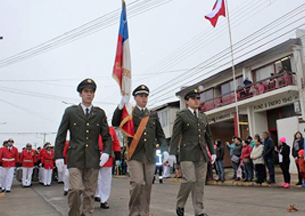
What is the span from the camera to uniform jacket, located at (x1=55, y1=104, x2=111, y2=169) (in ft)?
14.5

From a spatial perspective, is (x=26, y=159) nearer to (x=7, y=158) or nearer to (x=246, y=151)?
(x=7, y=158)

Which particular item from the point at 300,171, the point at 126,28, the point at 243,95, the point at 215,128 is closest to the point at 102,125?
the point at 126,28

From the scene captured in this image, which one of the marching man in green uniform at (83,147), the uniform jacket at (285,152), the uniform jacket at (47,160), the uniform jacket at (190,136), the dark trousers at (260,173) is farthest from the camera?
the uniform jacket at (47,160)

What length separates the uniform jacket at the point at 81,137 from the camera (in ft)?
14.5

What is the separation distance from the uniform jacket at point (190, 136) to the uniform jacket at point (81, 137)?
1.25 metres

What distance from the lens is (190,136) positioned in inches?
213

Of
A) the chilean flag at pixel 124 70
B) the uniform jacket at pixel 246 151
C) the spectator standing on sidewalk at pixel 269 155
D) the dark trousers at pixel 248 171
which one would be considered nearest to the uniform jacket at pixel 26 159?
the uniform jacket at pixel 246 151

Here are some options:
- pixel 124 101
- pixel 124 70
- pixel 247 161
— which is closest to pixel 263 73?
pixel 247 161

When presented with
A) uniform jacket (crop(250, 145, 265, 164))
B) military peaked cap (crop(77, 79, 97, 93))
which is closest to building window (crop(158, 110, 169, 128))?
uniform jacket (crop(250, 145, 265, 164))

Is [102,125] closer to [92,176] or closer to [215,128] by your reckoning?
[92,176]

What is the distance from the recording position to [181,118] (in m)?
5.46

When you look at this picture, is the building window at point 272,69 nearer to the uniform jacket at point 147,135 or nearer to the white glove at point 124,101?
the uniform jacket at point 147,135

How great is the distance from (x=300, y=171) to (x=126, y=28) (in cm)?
755

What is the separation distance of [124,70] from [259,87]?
17.8m
